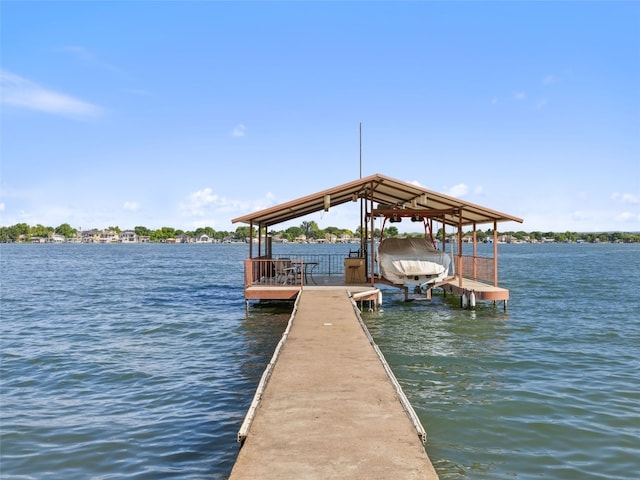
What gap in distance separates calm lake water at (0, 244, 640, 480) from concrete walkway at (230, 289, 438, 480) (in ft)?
3.74

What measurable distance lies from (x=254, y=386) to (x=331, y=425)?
4866 millimetres

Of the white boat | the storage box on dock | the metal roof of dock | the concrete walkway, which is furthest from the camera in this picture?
the storage box on dock

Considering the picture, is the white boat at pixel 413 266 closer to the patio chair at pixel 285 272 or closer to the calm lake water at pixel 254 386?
the calm lake water at pixel 254 386

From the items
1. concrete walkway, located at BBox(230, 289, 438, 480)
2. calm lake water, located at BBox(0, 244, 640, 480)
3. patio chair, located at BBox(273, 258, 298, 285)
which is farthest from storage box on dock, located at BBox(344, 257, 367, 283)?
concrete walkway, located at BBox(230, 289, 438, 480)

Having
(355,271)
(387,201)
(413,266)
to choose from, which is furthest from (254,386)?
(387,201)

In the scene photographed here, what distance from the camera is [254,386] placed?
10.6 metres

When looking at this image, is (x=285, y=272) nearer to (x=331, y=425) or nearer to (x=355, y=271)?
(x=355, y=271)

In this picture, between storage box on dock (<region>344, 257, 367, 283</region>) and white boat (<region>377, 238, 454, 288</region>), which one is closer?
white boat (<region>377, 238, 454, 288</region>)

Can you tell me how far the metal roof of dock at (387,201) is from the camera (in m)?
19.2

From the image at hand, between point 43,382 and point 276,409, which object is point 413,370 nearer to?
point 276,409

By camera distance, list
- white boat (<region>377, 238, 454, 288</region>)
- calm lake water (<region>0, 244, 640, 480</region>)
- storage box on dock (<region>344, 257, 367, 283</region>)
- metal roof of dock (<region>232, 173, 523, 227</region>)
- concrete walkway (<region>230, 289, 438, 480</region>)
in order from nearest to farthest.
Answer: concrete walkway (<region>230, 289, 438, 480</region>)
calm lake water (<region>0, 244, 640, 480</region>)
metal roof of dock (<region>232, 173, 523, 227</region>)
white boat (<region>377, 238, 454, 288</region>)
storage box on dock (<region>344, 257, 367, 283</region>)

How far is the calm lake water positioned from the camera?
24.2ft

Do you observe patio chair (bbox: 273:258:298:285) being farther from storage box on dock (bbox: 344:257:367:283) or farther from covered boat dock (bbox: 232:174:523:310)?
storage box on dock (bbox: 344:257:367:283)

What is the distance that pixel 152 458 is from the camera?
7438 mm
